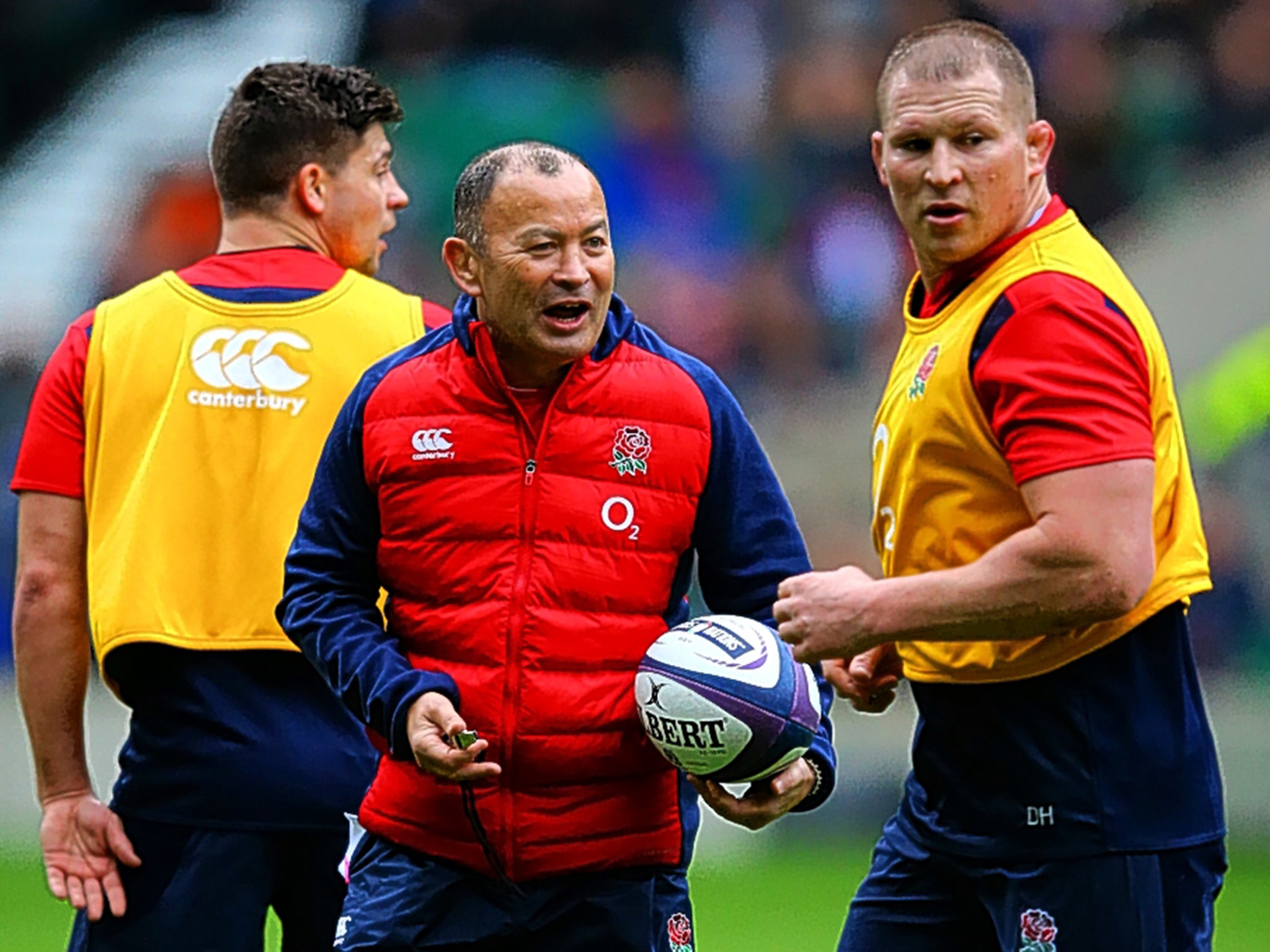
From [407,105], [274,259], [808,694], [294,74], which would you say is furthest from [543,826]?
[407,105]

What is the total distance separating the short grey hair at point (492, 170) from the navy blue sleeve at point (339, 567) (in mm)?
341

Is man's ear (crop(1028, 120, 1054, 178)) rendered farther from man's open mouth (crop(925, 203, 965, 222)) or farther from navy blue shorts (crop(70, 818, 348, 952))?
navy blue shorts (crop(70, 818, 348, 952))

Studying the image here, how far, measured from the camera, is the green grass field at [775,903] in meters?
7.67

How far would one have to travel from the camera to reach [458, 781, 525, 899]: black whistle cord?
11.2ft

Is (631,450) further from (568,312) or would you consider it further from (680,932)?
(680,932)

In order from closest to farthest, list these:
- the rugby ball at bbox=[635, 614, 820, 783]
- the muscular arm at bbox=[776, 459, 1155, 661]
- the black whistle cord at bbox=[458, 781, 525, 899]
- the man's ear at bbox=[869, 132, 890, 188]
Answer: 1. the muscular arm at bbox=[776, 459, 1155, 661]
2. the rugby ball at bbox=[635, 614, 820, 783]
3. the black whistle cord at bbox=[458, 781, 525, 899]
4. the man's ear at bbox=[869, 132, 890, 188]

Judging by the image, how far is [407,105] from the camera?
39.9 ft

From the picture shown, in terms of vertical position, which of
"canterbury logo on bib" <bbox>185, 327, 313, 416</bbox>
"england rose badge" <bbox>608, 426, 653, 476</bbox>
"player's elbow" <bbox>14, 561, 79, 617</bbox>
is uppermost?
"canterbury logo on bib" <bbox>185, 327, 313, 416</bbox>

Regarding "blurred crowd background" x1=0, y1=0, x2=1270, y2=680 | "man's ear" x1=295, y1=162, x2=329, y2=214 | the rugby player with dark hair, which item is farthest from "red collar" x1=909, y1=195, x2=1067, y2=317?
"blurred crowd background" x1=0, y1=0, x2=1270, y2=680

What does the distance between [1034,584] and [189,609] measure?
184cm

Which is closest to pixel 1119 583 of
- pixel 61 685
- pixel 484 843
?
pixel 484 843

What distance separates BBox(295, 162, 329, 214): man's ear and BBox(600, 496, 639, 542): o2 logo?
133cm

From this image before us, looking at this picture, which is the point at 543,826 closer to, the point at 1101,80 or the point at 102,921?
the point at 102,921

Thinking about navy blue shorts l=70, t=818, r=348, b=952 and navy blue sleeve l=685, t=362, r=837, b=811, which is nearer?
navy blue sleeve l=685, t=362, r=837, b=811
